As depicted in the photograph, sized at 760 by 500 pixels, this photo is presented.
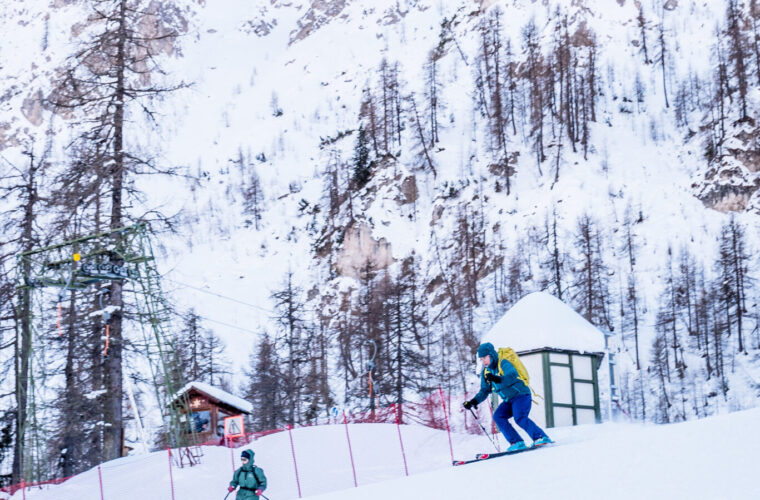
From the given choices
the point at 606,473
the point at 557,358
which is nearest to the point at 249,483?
the point at 606,473

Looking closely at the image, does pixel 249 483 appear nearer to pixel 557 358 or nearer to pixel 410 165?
pixel 557 358

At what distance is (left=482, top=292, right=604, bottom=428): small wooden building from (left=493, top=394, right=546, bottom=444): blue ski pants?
1165cm

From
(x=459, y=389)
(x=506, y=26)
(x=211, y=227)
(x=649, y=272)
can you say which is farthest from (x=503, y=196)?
(x=211, y=227)

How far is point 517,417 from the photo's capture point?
12141mm

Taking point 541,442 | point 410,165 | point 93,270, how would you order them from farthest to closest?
point 410,165, point 93,270, point 541,442

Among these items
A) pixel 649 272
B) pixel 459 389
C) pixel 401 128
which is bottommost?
pixel 459 389

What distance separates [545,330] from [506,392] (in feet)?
41.5

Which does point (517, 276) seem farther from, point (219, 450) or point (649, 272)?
point (219, 450)

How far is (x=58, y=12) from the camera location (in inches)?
6845

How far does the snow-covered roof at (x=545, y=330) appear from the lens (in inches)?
963

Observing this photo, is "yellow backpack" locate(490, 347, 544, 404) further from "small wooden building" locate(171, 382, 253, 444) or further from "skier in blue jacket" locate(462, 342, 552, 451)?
"small wooden building" locate(171, 382, 253, 444)

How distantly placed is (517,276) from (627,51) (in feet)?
120

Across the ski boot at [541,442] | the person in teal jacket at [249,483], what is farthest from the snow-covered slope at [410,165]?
the ski boot at [541,442]

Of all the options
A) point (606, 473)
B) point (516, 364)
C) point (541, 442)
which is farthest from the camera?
point (516, 364)
